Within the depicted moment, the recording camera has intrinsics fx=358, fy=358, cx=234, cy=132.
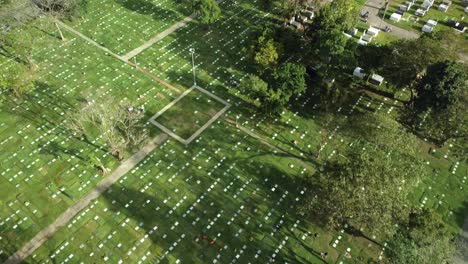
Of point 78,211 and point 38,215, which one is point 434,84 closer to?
point 78,211

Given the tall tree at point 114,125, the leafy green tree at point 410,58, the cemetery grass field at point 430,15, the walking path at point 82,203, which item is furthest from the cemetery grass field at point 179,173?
the cemetery grass field at point 430,15

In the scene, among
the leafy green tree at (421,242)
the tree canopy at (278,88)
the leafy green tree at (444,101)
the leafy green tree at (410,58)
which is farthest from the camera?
the tree canopy at (278,88)

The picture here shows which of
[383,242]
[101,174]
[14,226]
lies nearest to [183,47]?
[101,174]

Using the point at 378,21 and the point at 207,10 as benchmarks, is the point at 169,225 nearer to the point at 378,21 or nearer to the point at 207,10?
the point at 207,10

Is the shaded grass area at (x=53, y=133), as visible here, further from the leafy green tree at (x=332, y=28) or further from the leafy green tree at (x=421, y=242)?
the leafy green tree at (x=421, y=242)

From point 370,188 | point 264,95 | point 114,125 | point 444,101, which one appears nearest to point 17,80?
point 114,125
